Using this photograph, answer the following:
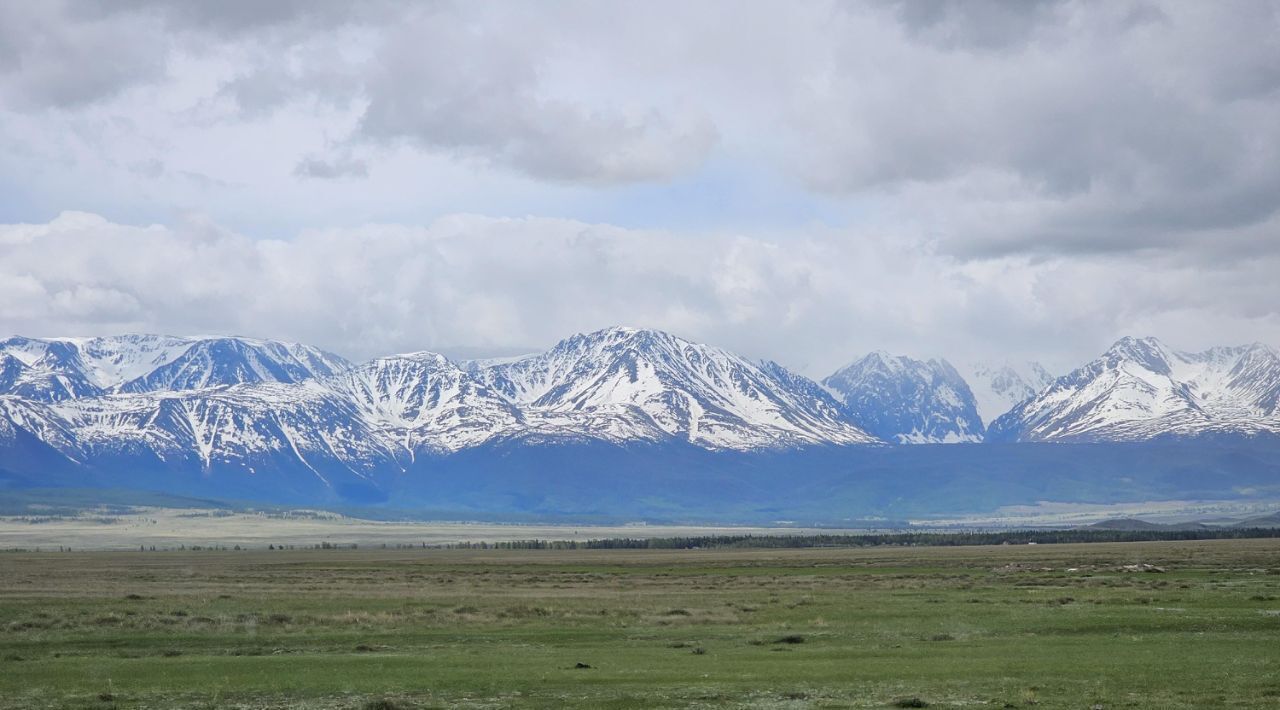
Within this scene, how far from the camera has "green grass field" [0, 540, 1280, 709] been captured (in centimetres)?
3659

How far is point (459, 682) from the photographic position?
1570 inches

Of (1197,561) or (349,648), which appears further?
(1197,561)

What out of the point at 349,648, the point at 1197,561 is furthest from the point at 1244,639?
the point at 1197,561

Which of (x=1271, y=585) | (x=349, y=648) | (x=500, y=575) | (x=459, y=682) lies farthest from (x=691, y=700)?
(x=500, y=575)

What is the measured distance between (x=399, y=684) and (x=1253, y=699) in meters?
23.8

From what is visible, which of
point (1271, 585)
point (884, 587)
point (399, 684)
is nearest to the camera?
point (399, 684)

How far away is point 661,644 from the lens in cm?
5194

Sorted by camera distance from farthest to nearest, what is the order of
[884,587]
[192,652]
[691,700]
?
1. [884,587]
2. [192,652]
3. [691,700]

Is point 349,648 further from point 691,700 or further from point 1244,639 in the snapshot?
point 1244,639

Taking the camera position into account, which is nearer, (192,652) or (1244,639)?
(1244,639)

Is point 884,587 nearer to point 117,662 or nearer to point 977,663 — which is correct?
point 977,663

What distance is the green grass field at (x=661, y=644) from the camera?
120 ft

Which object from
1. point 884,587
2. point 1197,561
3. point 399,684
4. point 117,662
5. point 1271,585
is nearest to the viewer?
point 399,684

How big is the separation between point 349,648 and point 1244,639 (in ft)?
111
